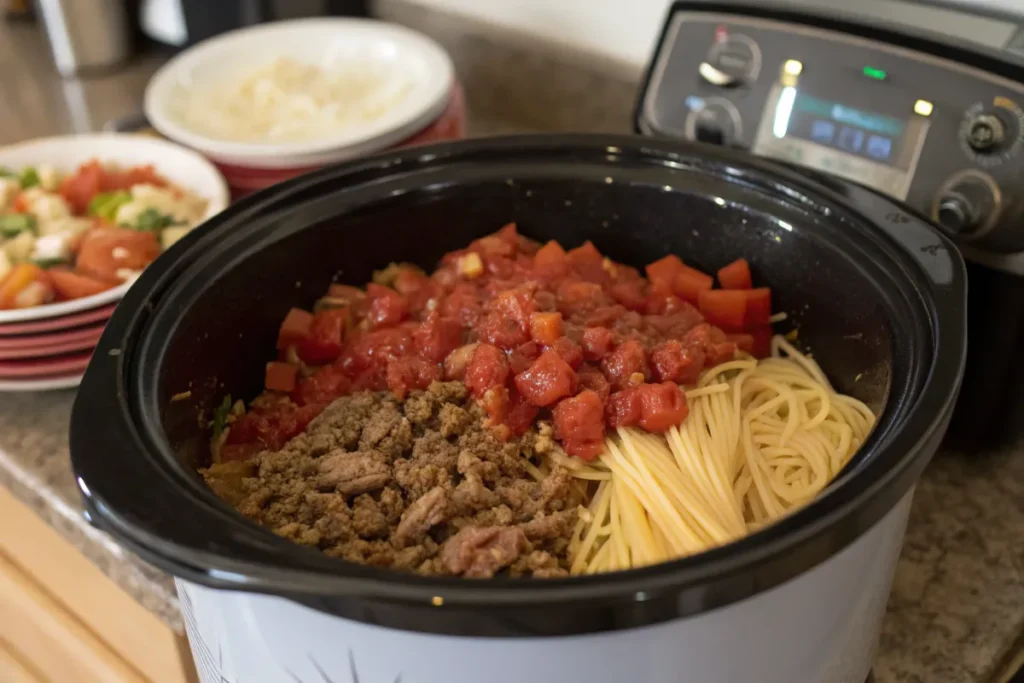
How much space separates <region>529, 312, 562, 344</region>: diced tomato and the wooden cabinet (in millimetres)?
628

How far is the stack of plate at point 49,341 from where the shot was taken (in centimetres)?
129

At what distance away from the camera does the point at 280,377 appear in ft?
3.92

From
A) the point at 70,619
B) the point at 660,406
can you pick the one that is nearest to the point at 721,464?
the point at 660,406

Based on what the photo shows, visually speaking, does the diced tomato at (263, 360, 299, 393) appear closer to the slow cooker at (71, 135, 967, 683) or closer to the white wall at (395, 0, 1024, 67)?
the slow cooker at (71, 135, 967, 683)

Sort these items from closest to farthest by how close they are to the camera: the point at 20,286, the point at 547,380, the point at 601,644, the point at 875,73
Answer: the point at 601,644 → the point at 547,380 → the point at 875,73 → the point at 20,286

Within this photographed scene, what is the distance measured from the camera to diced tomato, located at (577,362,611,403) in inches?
41.9

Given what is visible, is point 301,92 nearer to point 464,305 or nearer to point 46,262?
point 46,262

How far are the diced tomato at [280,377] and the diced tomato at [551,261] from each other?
1.18 feet

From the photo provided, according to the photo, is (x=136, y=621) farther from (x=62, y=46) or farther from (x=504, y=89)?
(x=62, y=46)

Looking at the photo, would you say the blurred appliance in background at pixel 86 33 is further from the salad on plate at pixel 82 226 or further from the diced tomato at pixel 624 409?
the diced tomato at pixel 624 409

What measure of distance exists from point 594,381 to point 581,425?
7 centimetres

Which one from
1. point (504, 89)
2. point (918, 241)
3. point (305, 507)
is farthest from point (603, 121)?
point (305, 507)

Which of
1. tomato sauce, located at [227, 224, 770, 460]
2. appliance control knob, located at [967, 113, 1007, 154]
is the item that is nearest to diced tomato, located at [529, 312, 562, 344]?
tomato sauce, located at [227, 224, 770, 460]

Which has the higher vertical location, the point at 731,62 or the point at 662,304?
the point at 731,62
